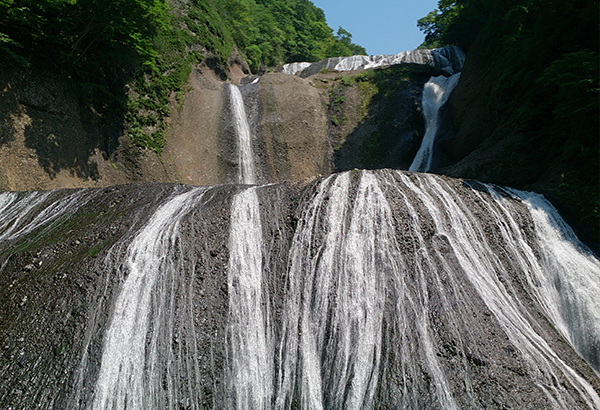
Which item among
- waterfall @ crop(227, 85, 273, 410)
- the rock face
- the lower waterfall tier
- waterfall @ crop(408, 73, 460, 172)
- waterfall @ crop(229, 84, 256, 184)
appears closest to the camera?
the lower waterfall tier

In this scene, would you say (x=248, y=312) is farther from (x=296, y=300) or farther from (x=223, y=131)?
(x=223, y=131)

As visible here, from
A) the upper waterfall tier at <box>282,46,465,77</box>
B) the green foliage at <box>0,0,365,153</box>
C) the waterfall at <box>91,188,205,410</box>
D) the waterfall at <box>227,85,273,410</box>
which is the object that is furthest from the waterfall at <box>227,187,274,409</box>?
the upper waterfall tier at <box>282,46,465,77</box>

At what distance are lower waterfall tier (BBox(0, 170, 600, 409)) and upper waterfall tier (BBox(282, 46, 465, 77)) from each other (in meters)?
15.2

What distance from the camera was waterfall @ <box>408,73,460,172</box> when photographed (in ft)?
47.0

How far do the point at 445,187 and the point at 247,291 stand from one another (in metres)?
4.46

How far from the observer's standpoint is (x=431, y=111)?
637 inches

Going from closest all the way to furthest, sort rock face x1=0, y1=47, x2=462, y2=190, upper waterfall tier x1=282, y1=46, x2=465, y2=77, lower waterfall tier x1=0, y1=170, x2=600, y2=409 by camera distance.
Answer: lower waterfall tier x1=0, y1=170, x2=600, y2=409
rock face x1=0, y1=47, x2=462, y2=190
upper waterfall tier x1=282, y1=46, x2=465, y2=77

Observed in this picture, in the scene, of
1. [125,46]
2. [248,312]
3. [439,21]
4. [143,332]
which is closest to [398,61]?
[439,21]

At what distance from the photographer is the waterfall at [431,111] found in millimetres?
14328

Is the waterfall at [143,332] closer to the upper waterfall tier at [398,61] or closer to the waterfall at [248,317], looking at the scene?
the waterfall at [248,317]

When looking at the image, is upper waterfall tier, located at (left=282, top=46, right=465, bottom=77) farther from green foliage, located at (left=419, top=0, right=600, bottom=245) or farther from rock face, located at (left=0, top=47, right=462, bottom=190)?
green foliage, located at (left=419, top=0, right=600, bottom=245)

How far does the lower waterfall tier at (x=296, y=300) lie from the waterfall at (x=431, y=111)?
6739mm

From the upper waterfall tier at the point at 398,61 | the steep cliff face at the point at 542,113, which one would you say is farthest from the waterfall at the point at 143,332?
the upper waterfall tier at the point at 398,61

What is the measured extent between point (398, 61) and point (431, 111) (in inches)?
286
